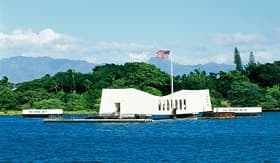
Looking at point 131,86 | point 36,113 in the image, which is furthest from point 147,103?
point 131,86

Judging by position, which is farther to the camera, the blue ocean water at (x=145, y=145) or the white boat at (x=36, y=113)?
the white boat at (x=36, y=113)

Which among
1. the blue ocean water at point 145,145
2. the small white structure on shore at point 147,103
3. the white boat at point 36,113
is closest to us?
the blue ocean water at point 145,145

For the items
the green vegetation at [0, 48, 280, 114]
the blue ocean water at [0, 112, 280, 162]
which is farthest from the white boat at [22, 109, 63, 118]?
the blue ocean water at [0, 112, 280, 162]

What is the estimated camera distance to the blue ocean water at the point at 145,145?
52844 millimetres

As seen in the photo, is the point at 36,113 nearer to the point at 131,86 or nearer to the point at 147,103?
the point at 131,86

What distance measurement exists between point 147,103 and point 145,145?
4641 cm

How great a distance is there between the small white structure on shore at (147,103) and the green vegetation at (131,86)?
3701 centimetres

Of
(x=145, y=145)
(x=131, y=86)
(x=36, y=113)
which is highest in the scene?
(x=131, y=86)

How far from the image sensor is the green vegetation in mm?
153000

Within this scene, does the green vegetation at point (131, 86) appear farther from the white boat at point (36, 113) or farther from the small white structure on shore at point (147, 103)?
the small white structure on shore at point (147, 103)

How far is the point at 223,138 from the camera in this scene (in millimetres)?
71250

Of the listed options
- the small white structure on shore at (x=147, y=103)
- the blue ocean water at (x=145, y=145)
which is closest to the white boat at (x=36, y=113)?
the small white structure on shore at (x=147, y=103)

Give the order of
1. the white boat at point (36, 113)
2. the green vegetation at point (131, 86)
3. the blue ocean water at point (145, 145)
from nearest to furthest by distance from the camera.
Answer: the blue ocean water at point (145, 145) → the white boat at point (36, 113) → the green vegetation at point (131, 86)

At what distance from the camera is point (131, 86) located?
510 feet
